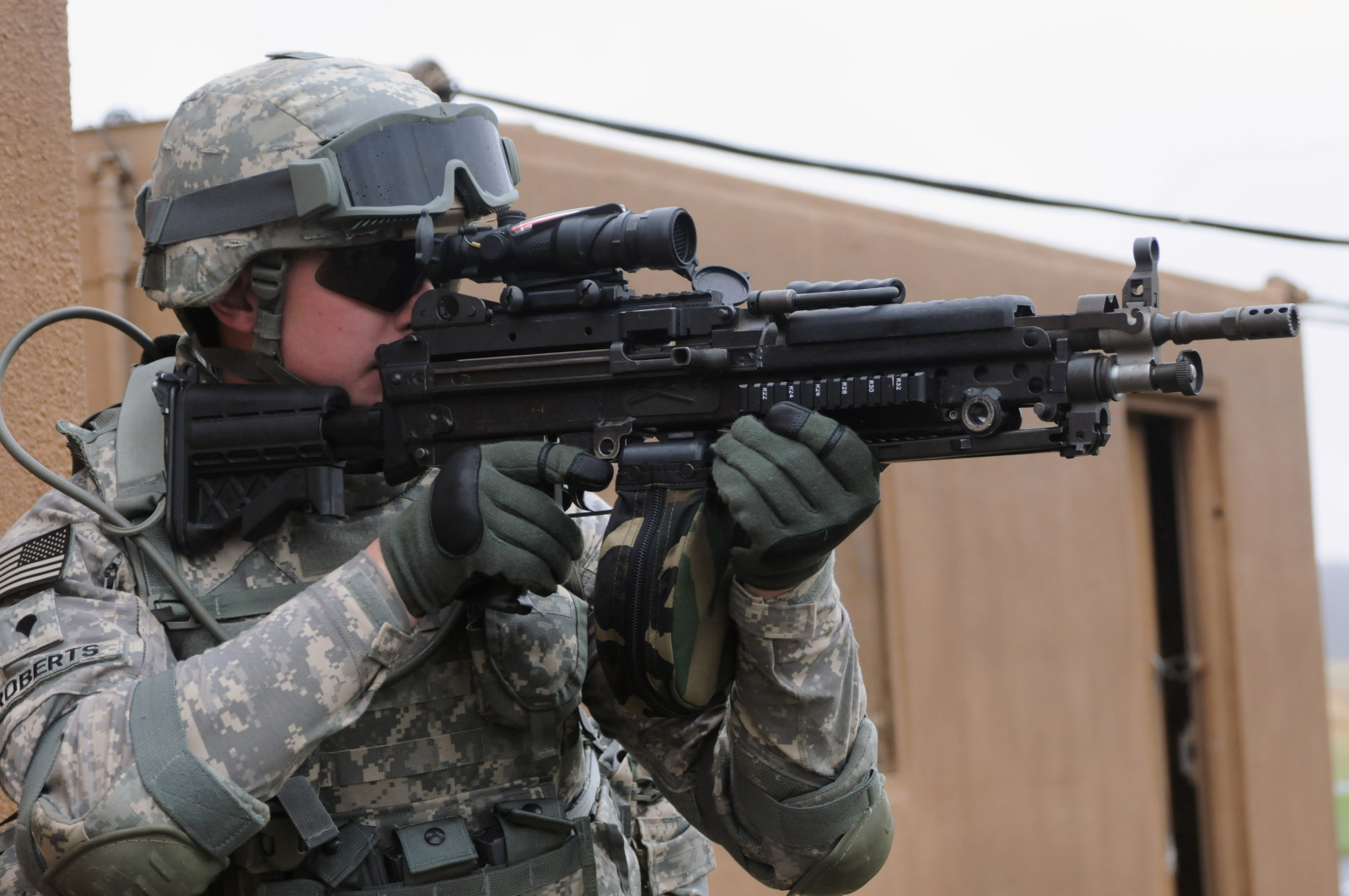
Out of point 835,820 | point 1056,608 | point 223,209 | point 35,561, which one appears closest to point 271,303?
point 223,209

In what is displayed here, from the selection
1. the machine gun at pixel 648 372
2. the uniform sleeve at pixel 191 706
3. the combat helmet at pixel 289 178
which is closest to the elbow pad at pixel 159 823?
the uniform sleeve at pixel 191 706

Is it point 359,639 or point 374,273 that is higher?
point 374,273

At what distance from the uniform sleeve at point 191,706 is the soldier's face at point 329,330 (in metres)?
0.45

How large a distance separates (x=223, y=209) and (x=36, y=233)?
2.87 feet

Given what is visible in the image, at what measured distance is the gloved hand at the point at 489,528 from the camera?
6.84 feet

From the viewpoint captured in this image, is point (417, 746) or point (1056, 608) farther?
point (1056, 608)

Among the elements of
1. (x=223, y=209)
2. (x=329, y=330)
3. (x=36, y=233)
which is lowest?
(x=329, y=330)

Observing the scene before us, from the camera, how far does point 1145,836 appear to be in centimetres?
766

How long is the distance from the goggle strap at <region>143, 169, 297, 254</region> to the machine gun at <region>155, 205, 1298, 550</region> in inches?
9.5

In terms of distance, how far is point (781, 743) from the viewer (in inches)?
91.3

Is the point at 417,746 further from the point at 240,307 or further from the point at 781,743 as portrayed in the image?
the point at 240,307

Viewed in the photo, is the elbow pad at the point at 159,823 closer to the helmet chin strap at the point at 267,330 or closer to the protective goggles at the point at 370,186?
the helmet chin strap at the point at 267,330

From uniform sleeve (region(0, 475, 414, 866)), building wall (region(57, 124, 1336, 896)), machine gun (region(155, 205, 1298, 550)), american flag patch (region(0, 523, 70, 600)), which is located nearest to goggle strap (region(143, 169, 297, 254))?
machine gun (region(155, 205, 1298, 550))

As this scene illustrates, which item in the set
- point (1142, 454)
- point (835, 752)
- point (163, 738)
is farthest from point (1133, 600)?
point (163, 738)
